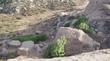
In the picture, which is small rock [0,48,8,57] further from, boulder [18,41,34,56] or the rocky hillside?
boulder [18,41,34,56]

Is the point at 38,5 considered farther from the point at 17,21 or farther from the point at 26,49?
the point at 26,49

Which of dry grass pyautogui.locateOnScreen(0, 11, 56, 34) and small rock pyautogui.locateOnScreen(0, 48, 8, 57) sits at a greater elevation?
dry grass pyautogui.locateOnScreen(0, 11, 56, 34)

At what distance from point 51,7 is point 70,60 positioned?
1184 cm

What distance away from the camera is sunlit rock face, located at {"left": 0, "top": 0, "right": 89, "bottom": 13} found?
19078mm

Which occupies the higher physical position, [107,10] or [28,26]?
[107,10]

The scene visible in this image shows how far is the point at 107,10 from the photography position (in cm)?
1418

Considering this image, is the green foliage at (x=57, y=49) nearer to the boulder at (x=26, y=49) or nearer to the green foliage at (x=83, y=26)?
the boulder at (x=26, y=49)

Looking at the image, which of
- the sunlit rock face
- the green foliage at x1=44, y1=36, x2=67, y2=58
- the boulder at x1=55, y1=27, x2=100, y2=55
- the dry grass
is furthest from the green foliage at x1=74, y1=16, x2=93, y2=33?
the sunlit rock face

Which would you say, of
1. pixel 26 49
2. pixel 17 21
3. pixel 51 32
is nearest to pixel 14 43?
pixel 26 49

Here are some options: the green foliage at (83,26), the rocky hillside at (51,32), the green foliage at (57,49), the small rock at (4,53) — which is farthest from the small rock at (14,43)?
the green foliage at (83,26)

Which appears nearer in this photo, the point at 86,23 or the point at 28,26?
the point at 86,23

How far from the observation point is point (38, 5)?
20016mm

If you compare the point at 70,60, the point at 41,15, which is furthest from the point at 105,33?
the point at 41,15

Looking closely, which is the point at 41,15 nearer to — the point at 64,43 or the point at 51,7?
the point at 51,7
